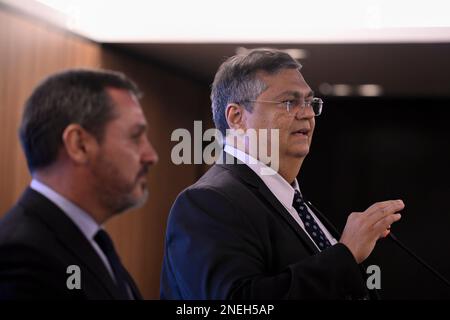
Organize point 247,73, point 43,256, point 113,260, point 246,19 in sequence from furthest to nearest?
point 246,19 → point 247,73 → point 113,260 → point 43,256

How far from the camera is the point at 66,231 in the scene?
88 cm

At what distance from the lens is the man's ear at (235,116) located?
1.20 meters

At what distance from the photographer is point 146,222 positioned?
2.17m

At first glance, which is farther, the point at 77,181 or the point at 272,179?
the point at 272,179

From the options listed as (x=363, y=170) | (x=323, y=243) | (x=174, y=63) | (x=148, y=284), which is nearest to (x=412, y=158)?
(x=363, y=170)

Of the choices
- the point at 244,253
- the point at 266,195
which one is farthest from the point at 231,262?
the point at 266,195

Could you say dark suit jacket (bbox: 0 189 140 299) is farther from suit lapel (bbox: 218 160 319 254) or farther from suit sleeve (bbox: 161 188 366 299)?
suit lapel (bbox: 218 160 319 254)

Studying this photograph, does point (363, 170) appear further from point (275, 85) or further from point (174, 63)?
point (275, 85)

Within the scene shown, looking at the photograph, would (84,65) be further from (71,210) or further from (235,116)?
(71,210)

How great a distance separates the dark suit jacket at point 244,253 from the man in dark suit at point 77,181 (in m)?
0.15

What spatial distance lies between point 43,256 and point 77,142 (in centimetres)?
19

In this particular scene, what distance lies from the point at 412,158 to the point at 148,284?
283 centimetres

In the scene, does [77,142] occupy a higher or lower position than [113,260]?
higher

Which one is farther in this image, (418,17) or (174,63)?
(174,63)
